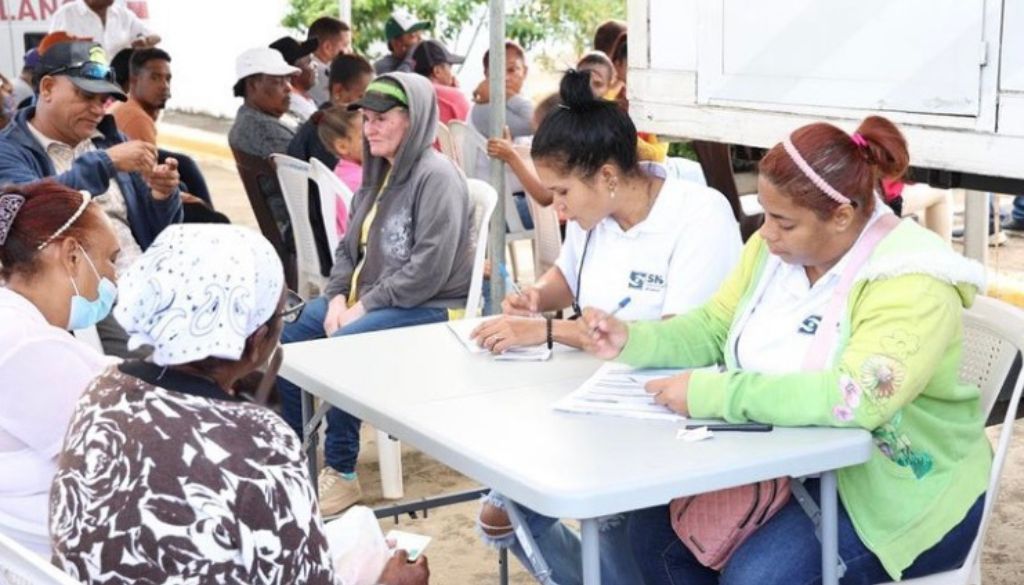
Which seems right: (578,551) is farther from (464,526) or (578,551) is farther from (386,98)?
(386,98)

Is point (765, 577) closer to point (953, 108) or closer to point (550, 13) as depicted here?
point (953, 108)

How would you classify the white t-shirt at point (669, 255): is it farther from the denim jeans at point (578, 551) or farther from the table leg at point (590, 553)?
the table leg at point (590, 553)

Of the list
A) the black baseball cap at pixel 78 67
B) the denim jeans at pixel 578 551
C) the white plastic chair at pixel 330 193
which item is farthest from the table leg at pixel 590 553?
the white plastic chair at pixel 330 193

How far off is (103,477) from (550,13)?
49.3ft

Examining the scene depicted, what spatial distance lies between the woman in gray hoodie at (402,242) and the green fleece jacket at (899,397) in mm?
2069

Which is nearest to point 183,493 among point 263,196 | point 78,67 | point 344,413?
point 344,413

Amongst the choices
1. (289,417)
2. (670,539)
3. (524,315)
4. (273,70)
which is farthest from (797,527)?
(273,70)

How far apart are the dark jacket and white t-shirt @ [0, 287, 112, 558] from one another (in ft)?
4.96

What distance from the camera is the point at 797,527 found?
263 centimetres

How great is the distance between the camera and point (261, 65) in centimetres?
664

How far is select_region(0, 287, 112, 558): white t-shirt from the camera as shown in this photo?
8.29 ft

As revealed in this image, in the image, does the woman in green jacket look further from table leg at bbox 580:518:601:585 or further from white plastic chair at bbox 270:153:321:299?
white plastic chair at bbox 270:153:321:299

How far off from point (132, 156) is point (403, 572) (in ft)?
7.38

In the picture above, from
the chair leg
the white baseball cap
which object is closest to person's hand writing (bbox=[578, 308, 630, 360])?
the chair leg
